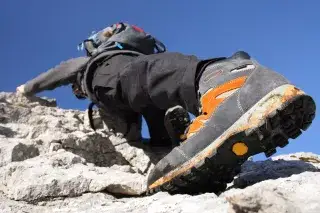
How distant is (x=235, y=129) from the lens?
2.28 meters

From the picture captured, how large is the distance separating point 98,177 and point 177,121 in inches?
23.6

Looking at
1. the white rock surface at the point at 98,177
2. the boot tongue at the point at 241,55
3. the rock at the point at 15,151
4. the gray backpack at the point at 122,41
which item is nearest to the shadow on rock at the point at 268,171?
the white rock surface at the point at 98,177

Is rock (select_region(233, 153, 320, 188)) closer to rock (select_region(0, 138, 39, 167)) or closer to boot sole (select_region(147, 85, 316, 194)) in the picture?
boot sole (select_region(147, 85, 316, 194))

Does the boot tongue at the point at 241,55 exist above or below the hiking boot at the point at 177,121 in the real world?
above

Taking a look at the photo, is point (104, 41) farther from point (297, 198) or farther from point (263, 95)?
point (297, 198)

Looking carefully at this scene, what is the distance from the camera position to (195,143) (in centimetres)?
241

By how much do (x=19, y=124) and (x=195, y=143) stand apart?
2226 millimetres

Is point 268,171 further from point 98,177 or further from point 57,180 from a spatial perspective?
point 57,180

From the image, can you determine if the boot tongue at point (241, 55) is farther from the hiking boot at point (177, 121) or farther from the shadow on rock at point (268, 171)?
the shadow on rock at point (268, 171)

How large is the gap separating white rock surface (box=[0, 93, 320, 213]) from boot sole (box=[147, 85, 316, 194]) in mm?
131

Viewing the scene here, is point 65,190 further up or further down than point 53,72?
further down

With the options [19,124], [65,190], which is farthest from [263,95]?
[19,124]

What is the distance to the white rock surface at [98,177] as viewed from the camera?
1.55 metres

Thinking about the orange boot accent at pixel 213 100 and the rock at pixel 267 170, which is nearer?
the rock at pixel 267 170
